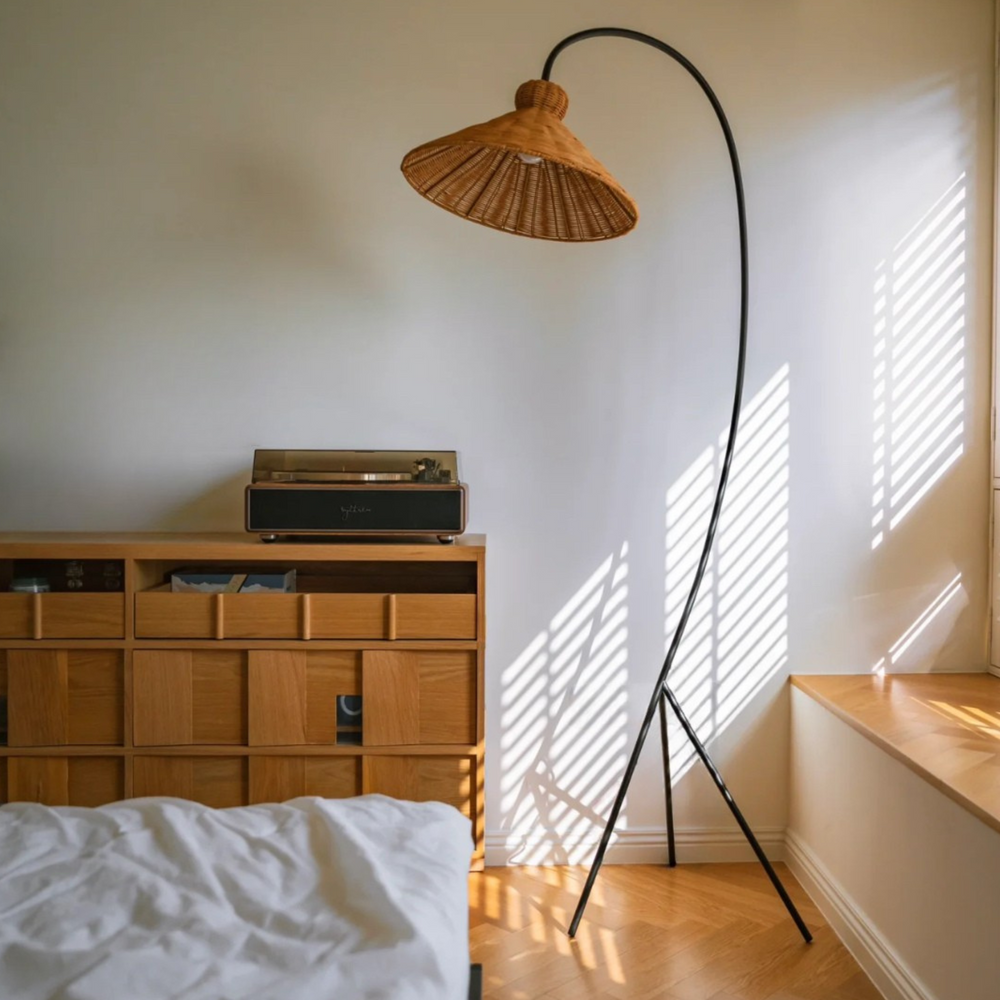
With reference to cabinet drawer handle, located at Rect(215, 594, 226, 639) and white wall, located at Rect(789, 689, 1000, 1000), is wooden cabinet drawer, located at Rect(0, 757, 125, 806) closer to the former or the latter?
cabinet drawer handle, located at Rect(215, 594, 226, 639)

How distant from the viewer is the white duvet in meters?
1.07

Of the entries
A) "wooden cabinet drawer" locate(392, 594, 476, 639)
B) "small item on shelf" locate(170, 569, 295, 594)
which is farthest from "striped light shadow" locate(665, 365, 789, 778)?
"small item on shelf" locate(170, 569, 295, 594)

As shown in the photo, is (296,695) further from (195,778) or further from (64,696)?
(64,696)

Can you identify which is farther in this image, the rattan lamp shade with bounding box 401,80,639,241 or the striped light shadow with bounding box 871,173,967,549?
the striped light shadow with bounding box 871,173,967,549

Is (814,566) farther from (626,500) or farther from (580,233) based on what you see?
(580,233)

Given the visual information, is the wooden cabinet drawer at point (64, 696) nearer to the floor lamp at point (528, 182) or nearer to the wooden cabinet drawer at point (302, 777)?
the wooden cabinet drawer at point (302, 777)

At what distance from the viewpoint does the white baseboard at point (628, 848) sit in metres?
2.72

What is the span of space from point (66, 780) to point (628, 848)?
5.02 feet

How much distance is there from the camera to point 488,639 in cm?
272

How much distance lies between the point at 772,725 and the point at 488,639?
0.87 metres

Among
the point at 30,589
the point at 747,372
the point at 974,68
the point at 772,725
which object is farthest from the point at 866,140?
the point at 30,589

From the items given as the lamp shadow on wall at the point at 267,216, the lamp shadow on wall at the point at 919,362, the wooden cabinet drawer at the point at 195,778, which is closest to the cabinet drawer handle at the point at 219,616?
the wooden cabinet drawer at the point at 195,778

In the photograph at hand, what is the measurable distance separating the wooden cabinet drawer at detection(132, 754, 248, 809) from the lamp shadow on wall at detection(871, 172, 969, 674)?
1881 mm

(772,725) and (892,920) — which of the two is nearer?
(892,920)
